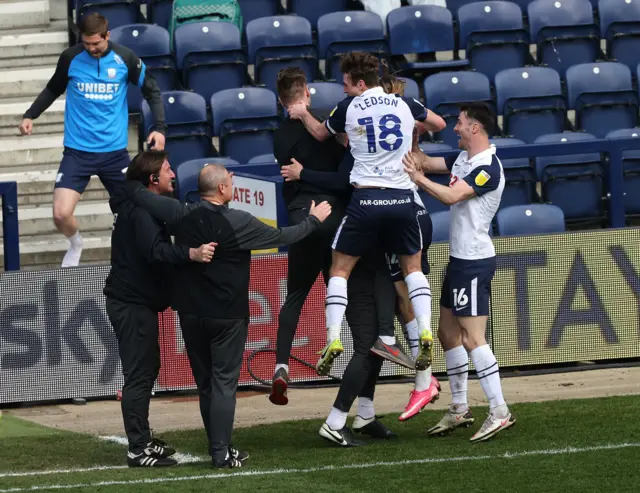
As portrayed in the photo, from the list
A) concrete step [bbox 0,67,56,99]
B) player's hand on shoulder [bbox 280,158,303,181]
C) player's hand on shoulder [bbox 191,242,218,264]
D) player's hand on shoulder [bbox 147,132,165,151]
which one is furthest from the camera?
concrete step [bbox 0,67,56,99]

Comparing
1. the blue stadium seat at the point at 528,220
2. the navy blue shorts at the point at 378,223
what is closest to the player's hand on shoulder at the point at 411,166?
the navy blue shorts at the point at 378,223

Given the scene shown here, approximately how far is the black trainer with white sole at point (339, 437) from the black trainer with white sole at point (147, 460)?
3.29 ft

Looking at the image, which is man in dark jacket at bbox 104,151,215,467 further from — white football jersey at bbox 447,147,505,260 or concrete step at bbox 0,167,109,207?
concrete step at bbox 0,167,109,207

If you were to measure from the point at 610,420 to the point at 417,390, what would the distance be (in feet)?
4.16

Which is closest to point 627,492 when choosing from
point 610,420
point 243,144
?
point 610,420

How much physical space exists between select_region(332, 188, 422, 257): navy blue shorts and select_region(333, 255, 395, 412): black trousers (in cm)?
26

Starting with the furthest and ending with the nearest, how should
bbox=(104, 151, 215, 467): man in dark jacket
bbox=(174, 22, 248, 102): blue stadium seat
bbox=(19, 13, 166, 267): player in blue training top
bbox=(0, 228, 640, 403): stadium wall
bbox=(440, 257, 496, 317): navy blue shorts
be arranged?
1. bbox=(174, 22, 248, 102): blue stadium seat
2. bbox=(19, 13, 166, 267): player in blue training top
3. bbox=(0, 228, 640, 403): stadium wall
4. bbox=(440, 257, 496, 317): navy blue shorts
5. bbox=(104, 151, 215, 467): man in dark jacket

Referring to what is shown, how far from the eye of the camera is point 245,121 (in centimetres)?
1324

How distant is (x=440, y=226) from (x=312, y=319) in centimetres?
143

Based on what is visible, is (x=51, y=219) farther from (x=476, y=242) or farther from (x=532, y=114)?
(x=476, y=242)

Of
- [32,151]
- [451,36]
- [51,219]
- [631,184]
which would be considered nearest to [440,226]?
[631,184]

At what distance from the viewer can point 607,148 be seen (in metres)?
11.9

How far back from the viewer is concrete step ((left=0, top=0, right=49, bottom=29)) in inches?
626

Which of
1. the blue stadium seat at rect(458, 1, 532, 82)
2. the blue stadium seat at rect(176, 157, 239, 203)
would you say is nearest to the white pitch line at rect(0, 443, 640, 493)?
the blue stadium seat at rect(176, 157, 239, 203)
